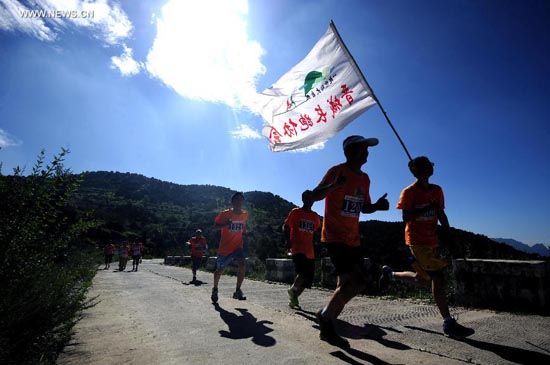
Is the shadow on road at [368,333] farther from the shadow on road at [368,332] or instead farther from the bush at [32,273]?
the bush at [32,273]

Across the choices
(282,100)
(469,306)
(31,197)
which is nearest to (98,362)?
(31,197)

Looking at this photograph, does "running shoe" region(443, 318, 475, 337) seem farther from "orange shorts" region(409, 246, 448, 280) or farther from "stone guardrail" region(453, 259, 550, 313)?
"stone guardrail" region(453, 259, 550, 313)

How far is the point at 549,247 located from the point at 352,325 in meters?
5.32

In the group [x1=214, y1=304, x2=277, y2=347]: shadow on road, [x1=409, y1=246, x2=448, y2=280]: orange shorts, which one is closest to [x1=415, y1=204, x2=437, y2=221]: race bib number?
[x1=409, y1=246, x2=448, y2=280]: orange shorts

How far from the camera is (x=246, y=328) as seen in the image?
341 cm

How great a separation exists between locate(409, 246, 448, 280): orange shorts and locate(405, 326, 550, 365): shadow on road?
0.69 metres

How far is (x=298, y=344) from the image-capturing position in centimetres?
279

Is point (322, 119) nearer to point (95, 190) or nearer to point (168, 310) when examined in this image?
point (168, 310)

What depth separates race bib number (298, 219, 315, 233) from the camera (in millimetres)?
5285

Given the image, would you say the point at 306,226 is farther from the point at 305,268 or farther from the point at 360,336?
the point at 360,336

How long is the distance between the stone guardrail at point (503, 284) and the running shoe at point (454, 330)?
179cm

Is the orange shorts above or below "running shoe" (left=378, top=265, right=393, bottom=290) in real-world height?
above

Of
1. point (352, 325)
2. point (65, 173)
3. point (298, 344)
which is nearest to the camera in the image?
point (298, 344)

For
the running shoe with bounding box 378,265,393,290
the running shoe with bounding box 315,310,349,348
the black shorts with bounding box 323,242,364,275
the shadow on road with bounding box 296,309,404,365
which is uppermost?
the black shorts with bounding box 323,242,364,275
